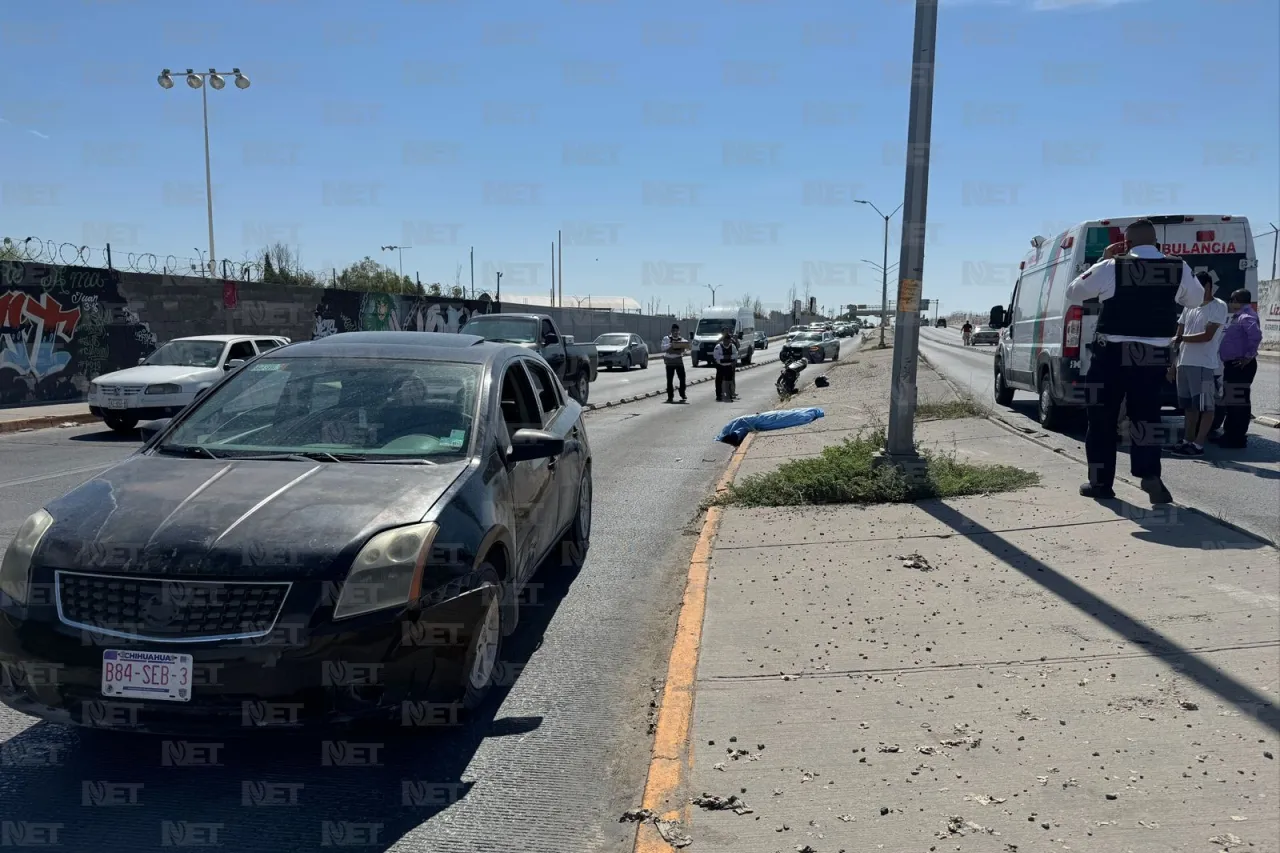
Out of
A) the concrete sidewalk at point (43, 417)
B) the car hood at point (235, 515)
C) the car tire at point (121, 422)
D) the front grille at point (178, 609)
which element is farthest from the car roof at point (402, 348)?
the concrete sidewalk at point (43, 417)

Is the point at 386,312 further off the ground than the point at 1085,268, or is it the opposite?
the point at 1085,268

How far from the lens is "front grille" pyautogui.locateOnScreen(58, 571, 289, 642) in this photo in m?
3.25

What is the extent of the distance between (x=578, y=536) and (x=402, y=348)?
2.12 m

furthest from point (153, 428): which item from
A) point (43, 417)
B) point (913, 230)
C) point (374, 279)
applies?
point (374, 279)

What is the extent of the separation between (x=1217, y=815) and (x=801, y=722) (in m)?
1.41

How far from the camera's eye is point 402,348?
206 inches

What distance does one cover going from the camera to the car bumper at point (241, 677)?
126 inches

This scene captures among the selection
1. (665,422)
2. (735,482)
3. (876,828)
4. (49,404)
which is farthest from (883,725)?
(49,404)

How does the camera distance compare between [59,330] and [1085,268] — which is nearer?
[1085,268]

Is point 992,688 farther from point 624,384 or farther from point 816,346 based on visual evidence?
point 816,346

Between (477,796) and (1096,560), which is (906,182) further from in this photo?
(477,796)

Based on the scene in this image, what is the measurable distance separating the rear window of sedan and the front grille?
1.12 meters

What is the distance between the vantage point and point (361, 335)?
554cm

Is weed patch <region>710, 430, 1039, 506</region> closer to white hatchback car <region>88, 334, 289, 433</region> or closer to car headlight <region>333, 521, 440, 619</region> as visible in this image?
car headlight <region>333, 521, 440, 619</region>
